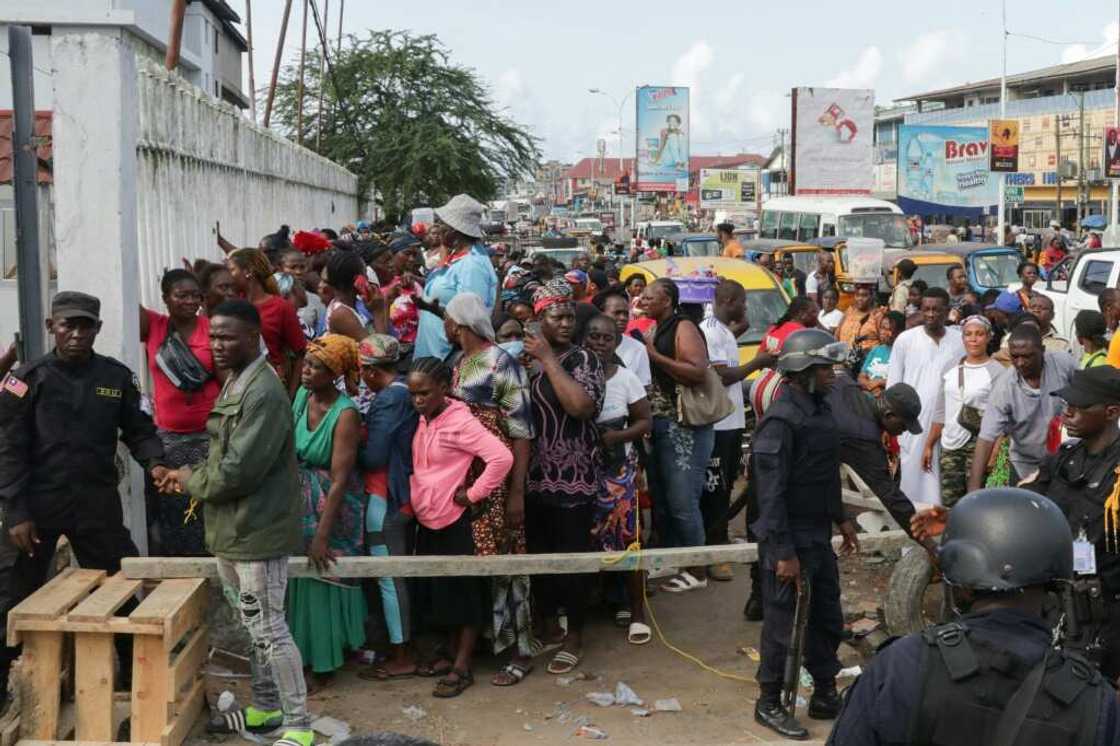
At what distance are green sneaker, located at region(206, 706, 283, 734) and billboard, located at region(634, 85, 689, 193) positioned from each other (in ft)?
151

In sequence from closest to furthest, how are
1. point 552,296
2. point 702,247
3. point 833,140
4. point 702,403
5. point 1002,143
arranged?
point 552,296, point 702,403, point 702,247, point 1002,143, point 833,140

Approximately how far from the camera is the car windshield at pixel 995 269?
71.6 ft

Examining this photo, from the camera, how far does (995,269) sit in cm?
2214

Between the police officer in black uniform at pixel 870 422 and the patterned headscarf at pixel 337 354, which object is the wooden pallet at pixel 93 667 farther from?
the police officer in black uniform at pixel 870 422

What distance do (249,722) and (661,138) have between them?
4775cm

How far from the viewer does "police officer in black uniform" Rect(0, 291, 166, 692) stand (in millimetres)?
5520

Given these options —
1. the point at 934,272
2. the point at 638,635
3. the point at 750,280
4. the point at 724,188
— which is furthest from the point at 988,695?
the point at 724,188

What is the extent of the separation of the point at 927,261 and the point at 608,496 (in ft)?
51.9

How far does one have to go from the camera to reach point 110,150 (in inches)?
260

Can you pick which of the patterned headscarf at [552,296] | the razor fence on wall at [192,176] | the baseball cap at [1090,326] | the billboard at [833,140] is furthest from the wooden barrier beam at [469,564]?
the billboard at [833,140]

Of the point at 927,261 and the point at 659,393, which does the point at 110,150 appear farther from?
the point at 927,261

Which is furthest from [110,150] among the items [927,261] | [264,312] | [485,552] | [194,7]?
[194,7]

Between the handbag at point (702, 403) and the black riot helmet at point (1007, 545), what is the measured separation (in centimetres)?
456

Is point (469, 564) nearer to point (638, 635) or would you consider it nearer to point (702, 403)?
point (638, 635)
